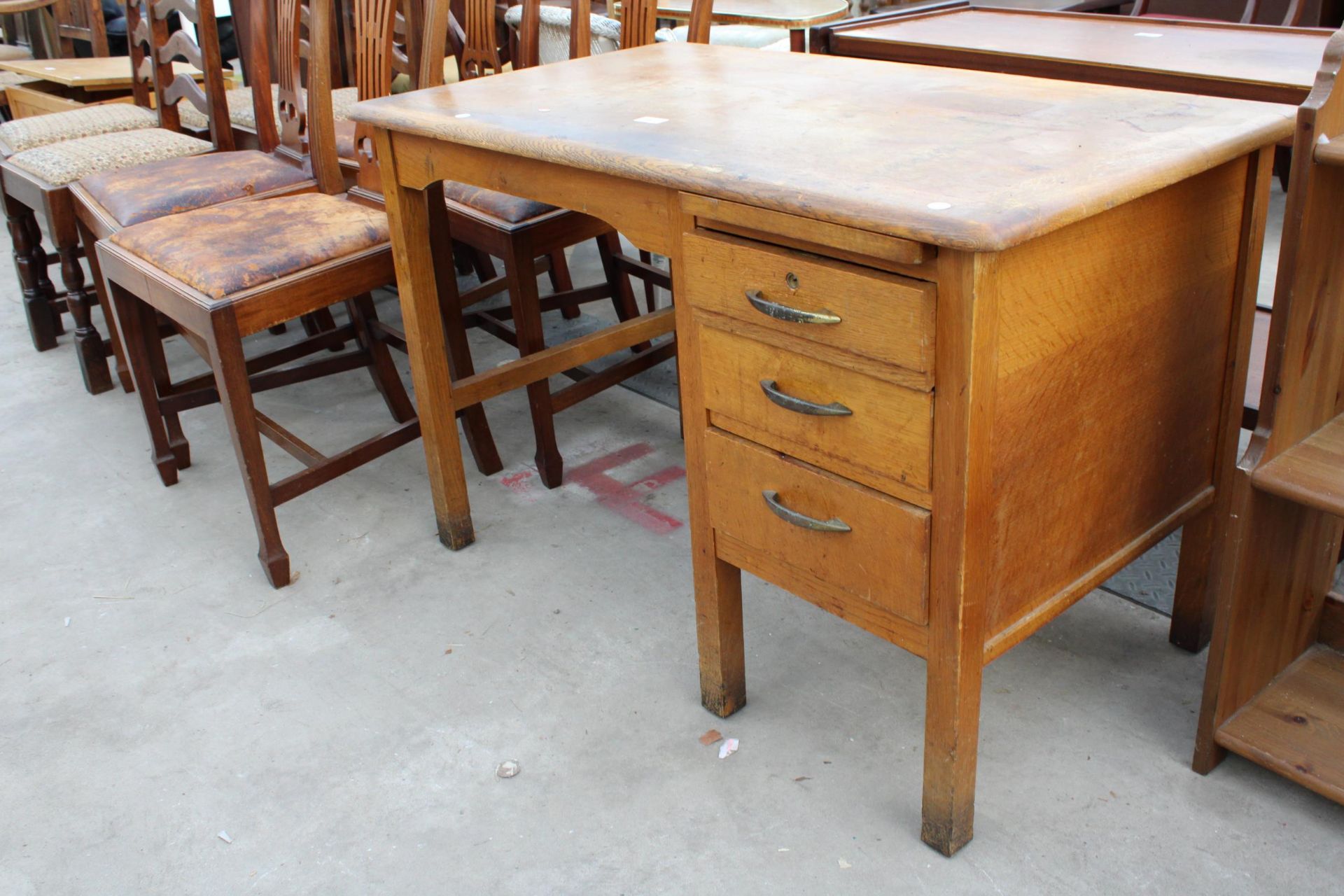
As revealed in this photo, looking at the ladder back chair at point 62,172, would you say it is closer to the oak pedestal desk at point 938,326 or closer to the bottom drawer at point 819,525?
the oak pedestal desk at point 938,326

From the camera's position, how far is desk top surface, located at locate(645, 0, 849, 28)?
3.79 meters

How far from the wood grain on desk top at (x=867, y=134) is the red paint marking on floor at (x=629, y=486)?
0.89 m

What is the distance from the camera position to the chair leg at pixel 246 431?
2.05 m

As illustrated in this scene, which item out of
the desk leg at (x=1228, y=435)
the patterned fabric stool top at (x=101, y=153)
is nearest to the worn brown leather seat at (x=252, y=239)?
the patterned fabric stool top at (x=101, y=153)

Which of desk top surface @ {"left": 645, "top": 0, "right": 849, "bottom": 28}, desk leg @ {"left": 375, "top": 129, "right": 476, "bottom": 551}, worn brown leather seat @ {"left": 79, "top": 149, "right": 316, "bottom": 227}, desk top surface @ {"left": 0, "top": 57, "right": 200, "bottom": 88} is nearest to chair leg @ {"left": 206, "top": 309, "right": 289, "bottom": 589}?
desk leg @ {"left": 375, "top": 129, "right": 476, "bottom": 551}

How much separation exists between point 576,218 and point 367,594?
0.89 m

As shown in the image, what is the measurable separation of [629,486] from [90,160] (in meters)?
1.66

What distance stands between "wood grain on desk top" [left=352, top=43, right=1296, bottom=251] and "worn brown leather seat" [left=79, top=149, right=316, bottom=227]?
825 mm

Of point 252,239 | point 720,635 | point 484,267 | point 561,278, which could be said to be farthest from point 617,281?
point 720,635

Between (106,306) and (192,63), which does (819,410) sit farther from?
(192,63)

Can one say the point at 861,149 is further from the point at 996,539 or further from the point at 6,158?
the point at 6,158

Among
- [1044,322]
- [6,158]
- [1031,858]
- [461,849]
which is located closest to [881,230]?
[1044,322]

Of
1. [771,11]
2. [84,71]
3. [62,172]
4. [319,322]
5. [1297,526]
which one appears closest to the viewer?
[1297,526]

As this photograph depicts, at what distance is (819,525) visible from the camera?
143 cm
